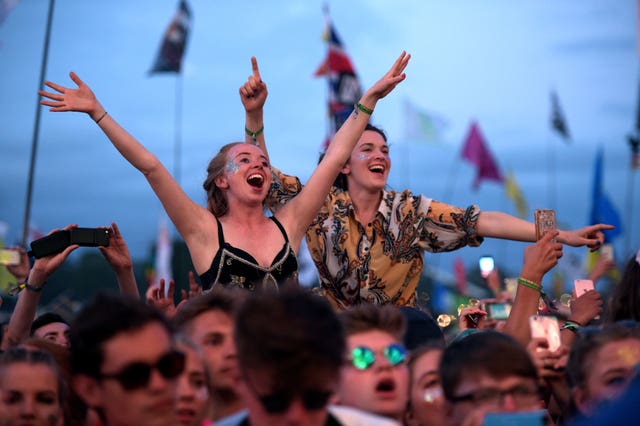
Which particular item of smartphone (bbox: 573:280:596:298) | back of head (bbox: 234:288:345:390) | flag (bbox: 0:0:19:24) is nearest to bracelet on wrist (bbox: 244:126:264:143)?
smartphone (bbox: 573:280:596:298)

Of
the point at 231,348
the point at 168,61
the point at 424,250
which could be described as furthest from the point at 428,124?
the point at 231,348

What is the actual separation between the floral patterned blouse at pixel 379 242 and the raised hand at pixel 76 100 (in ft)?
4.32

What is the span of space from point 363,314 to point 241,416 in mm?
966

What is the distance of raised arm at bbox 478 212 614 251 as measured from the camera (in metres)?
5.25

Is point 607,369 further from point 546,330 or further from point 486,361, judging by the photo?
point 486,361

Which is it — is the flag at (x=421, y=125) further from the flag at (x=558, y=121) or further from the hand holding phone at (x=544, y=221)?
the hand holding phone at (x=544, y=221)

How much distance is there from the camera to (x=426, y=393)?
389cm

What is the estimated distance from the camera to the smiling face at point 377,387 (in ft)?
11.3

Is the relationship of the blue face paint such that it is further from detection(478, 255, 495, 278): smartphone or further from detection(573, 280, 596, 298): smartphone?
detection(478, 255, 495, 278): smartphone

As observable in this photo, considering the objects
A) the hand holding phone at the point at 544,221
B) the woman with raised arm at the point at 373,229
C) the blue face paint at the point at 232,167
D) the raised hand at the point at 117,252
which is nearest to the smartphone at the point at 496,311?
the woman with raised arm at the point at 373,229

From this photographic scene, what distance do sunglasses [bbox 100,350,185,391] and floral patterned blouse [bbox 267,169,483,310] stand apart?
3.04 metres

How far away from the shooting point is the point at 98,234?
5035mm

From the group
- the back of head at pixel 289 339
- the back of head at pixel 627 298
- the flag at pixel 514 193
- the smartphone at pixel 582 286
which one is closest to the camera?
the back of head at pixel 289 339

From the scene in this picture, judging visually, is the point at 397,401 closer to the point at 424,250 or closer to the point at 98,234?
the point at 98,234
